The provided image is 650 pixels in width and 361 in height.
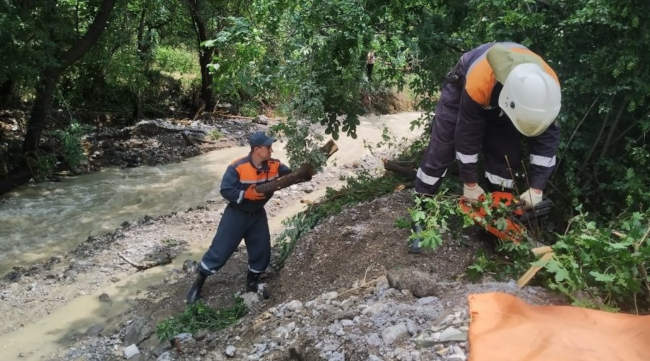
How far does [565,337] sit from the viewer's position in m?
2.61

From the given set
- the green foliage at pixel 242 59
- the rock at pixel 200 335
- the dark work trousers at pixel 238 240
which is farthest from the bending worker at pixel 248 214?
the rock at pixel 200 335

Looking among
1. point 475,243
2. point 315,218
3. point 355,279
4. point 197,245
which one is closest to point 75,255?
point 197,245

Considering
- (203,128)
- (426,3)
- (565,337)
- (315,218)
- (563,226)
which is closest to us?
(565,337)

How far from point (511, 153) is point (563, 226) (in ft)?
2.94

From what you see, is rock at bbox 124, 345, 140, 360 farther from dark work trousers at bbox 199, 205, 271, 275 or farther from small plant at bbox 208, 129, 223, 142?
small plant at bbox 208, 129, 223, 142

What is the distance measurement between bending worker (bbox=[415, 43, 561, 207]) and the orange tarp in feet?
3.68

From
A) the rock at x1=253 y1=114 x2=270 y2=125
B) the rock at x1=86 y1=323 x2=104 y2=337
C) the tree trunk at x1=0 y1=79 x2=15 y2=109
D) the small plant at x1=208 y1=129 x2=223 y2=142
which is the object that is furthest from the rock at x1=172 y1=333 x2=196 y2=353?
the rock at x1=253 y1=114 x2=270 y2=125

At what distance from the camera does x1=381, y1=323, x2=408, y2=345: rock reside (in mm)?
2924

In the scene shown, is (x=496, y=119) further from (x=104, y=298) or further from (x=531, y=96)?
(x=104, y=298)

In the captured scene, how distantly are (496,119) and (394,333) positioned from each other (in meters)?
1.82

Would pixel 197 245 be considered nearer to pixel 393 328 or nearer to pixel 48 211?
pixel 48 211

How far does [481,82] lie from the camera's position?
362 centimetres

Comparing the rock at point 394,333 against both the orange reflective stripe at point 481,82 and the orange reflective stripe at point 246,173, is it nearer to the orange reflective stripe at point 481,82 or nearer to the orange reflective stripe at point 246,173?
the orange reflective stripe at point 481,82

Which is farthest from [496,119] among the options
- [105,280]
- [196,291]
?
[105,280]
